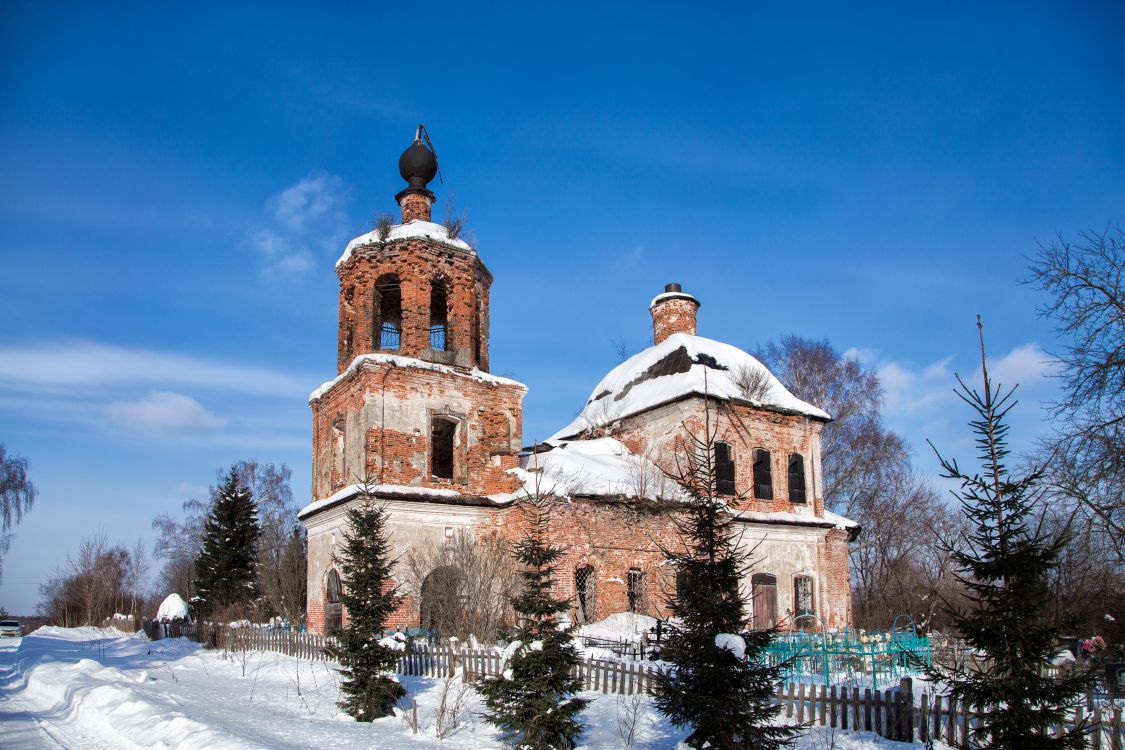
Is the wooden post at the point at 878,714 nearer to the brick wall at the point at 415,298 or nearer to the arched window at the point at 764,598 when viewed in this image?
the arched window at the point at 764,598

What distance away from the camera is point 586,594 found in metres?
19.3

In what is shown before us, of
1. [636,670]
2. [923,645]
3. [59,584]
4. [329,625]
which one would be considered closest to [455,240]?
[329,625]

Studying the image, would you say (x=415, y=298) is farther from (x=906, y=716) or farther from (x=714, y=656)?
(x=714, y=656)

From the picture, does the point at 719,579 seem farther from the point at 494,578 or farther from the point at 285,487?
the point at 285,487

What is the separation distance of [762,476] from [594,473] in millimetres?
5983

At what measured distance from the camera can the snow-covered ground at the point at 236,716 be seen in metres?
8.55

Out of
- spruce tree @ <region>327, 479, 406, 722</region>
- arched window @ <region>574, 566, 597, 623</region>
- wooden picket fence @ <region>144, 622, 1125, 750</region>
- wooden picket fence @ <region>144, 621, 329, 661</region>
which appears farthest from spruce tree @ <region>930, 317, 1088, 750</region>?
arched window @ <region>574, 566, 597, 623</region>

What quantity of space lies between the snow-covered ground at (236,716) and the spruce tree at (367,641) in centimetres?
28

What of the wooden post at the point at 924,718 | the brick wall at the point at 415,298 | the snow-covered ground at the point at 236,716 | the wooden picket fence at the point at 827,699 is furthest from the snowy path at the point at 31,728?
the brick wall at the point at 415,298

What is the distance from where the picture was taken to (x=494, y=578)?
58.4ft

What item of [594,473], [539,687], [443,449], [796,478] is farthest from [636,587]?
[539,687]

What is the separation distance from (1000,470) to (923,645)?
1192 centimetres

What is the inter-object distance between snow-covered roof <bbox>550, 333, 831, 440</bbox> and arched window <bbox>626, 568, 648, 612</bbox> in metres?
5.42

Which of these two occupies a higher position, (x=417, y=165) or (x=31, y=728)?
(x=417, y=165)
